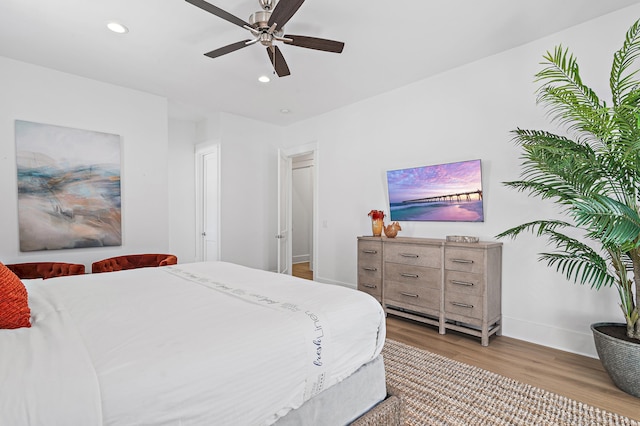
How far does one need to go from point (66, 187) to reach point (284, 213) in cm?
277

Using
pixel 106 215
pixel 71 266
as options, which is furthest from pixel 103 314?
pixel 106 215

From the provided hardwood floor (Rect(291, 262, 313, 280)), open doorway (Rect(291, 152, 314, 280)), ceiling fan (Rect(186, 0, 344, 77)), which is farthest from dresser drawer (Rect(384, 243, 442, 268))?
open doorway (Rect(291, 152, 314, 280))

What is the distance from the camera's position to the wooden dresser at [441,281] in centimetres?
296

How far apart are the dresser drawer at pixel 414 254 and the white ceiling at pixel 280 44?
6.33 ft

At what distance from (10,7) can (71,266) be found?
2.21 metres

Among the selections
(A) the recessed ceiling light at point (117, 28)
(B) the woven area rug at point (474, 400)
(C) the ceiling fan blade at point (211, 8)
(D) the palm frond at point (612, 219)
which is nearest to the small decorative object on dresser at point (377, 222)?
(B) the woven area rug at point (474, 400)

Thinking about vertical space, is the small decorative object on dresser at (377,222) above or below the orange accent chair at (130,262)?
above

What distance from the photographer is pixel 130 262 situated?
3676mm

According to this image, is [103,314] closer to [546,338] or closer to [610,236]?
[610,236]

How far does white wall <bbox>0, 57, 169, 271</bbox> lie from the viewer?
10.7 ft

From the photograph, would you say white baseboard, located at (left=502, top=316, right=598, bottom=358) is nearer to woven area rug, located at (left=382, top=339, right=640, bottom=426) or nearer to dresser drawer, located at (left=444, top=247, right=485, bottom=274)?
dresser drawer, located at (left=444, top=247, right=485, bottom=274)

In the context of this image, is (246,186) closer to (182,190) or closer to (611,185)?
(182,190)

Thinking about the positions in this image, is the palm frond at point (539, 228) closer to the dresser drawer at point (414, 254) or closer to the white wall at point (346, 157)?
the white wall at point (346, 157)

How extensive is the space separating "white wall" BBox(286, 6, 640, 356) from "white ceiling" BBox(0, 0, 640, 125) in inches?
7.4
